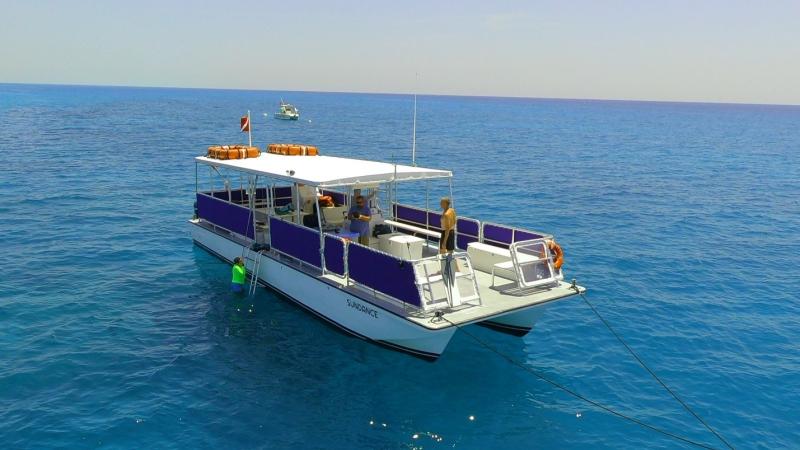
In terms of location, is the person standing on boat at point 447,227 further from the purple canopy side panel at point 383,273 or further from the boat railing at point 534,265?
the boat railing at point 534,265

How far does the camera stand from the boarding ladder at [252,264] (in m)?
16.4

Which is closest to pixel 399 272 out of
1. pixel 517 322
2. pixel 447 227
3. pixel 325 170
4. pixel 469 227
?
pixel 447 227

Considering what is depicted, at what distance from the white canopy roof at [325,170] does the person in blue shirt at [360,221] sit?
92 centimetres

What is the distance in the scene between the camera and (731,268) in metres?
21.3

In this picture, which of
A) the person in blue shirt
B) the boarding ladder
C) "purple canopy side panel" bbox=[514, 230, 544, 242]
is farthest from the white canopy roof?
the boarding ladder

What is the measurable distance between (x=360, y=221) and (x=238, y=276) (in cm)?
433

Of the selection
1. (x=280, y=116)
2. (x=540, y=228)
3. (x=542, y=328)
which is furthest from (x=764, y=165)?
(x=280, y=116)

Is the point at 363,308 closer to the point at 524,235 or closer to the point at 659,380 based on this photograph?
the point at 524,235

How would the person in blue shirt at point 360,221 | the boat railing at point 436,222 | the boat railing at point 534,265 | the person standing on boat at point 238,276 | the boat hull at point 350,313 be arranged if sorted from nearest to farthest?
the boat hull at point 350,313 → the boat railing at point 534,265 → the person in blue shirt at point 360,221 → the boat railing at point 436,222 → the person standing on boat at point 238,276

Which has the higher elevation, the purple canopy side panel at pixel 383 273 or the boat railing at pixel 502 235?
the boat railing at pixel 502 235

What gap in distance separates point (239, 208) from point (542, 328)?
10.1 meters

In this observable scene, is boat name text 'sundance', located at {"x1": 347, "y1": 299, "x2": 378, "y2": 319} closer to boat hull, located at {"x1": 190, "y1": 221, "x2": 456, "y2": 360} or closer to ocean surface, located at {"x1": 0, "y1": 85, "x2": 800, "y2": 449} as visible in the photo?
boat hull, located at {"x1": 190, "y1": 221, "x2": 456, "y2": 360}

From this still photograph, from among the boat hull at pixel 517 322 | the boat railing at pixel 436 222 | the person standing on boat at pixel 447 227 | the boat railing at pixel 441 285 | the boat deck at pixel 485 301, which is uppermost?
the person standing on boat at pixel 447 227

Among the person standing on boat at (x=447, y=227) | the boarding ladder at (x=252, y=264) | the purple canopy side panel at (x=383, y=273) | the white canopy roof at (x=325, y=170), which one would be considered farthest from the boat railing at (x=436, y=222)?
the boarding ladder at (x=252, y=264)
